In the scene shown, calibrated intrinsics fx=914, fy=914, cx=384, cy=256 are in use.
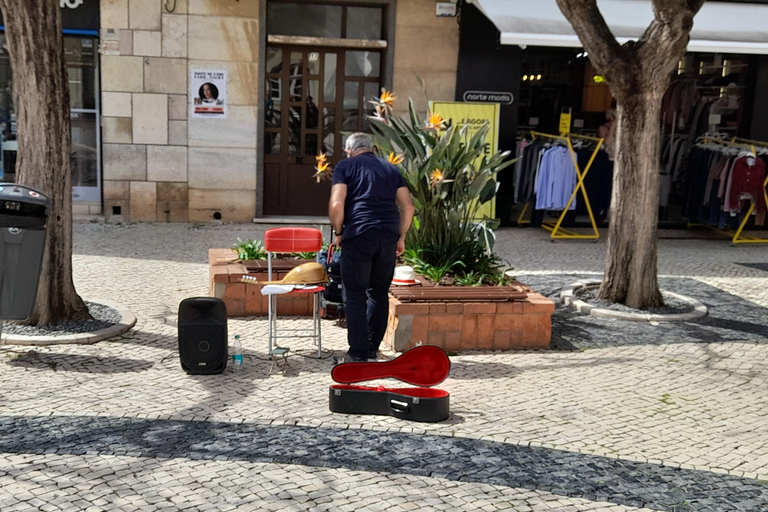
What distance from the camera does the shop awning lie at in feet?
39.2

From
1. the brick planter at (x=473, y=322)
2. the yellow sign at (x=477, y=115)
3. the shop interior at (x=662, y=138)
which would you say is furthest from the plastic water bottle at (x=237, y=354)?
the shop interior at (x=662, y=138)

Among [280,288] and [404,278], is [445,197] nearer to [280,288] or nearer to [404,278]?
[404,278]

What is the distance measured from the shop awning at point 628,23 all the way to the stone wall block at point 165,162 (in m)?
4.64

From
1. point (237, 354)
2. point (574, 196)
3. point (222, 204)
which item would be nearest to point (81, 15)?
point (222, 204)

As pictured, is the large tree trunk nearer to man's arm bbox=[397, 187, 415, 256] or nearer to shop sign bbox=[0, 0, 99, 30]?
man's arm bbox=[397, 187, 415, 256]

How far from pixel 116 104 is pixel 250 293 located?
19.3 feet

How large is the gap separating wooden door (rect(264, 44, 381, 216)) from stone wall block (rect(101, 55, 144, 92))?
1823mm

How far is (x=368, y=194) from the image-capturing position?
6.45m

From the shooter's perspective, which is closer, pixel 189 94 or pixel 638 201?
pixel 638 201

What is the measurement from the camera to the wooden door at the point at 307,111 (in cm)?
1329

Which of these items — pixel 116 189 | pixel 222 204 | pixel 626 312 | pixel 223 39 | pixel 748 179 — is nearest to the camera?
pixel 626 312

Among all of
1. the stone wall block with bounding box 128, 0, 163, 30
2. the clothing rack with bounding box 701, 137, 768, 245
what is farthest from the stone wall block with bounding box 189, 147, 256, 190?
the clothing rack with bounding box 701, 137, 768, 245

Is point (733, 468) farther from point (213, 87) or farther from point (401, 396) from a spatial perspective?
point (213, 87)

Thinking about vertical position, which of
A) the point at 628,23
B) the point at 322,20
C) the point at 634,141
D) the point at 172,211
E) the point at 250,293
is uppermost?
the point at 628,23
